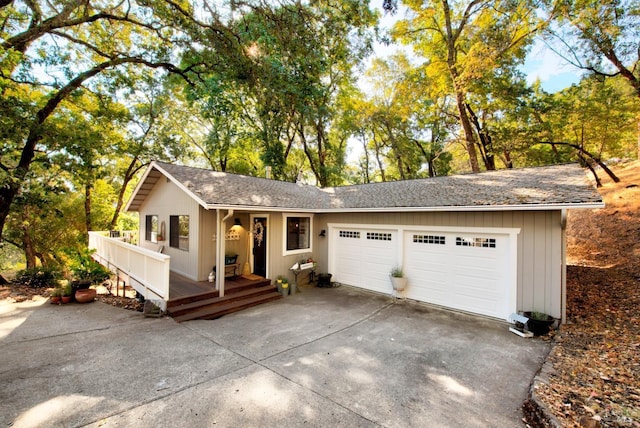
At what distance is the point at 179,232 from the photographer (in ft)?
30.7

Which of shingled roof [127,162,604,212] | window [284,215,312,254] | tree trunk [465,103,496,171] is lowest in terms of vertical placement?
window [284,215,312,254]

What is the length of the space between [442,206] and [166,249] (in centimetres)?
926

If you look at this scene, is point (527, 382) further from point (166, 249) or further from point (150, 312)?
point (166, 249)

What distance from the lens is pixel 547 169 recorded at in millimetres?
7914

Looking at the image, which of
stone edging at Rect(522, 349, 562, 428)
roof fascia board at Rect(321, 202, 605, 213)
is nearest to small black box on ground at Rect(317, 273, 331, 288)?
roof fascia board at Rect(321, 202, 605, 213)

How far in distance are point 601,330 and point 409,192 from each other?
17.5 feet

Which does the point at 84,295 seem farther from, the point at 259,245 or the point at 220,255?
the point at 259,245

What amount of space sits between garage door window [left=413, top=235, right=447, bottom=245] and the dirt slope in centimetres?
295

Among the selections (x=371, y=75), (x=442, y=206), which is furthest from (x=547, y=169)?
(x=371, y=75)

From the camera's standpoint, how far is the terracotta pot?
775 centimetres

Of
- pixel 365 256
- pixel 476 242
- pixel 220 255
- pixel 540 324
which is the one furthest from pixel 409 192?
pixel 220 255

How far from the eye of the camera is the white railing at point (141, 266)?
6504mm

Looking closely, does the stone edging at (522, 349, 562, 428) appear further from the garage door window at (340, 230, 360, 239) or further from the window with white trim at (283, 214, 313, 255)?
the window with white trim at (283, 214, 313, 255)

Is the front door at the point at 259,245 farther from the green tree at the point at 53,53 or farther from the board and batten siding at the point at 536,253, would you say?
the green tree at the point at 53,53
